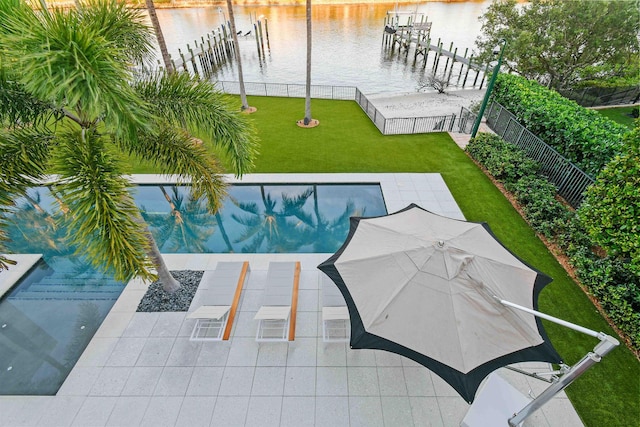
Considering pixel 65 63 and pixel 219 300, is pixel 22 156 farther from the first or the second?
pixel 219 300

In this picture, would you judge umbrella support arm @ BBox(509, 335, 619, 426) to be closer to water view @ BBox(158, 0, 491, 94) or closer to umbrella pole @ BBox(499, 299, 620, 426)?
umbrella pole @ BBox(499, 299, 620, 426)

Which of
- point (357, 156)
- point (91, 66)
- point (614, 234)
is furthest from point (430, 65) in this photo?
point (91, 66)

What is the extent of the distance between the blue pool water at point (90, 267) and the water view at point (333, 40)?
17.9 m

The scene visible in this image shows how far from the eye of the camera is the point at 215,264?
27.2ft

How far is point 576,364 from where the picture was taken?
315cm

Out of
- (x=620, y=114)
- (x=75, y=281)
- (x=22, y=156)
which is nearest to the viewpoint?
(x=22, y=156)

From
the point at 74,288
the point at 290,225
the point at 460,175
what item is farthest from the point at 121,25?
the point at 460,175

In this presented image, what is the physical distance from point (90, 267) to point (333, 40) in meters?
38.6

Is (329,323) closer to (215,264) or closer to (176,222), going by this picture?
(215,264)

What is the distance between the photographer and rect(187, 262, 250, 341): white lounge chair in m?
6.37

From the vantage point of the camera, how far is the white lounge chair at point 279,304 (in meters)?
6.30

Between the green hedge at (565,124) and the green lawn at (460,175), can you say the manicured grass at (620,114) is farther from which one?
the green lawn at (460,175)

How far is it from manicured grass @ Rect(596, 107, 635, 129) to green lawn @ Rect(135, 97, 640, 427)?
1052cm

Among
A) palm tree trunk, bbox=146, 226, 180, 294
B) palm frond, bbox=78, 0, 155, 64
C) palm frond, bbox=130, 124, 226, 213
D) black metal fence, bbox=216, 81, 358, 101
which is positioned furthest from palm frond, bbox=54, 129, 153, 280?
black metal fence, bbox=216, 81, 358, 101
